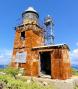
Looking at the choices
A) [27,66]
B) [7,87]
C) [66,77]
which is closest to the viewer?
[7,87]

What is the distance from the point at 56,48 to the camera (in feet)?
54.4

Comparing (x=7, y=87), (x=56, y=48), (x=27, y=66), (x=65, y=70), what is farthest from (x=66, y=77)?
(x=7, y=87)

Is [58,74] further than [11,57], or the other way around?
[11,57]

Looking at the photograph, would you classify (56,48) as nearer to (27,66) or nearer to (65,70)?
(65,70)

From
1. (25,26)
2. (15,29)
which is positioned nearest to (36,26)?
(25,26)

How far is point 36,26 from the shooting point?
2039 centimetres

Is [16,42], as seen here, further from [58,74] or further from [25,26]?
[58,74]

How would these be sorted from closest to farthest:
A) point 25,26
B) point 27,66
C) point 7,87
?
point 7,87 < point 27,66 < point 25,26

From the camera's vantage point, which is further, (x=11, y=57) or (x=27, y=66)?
(x=11, y=57)

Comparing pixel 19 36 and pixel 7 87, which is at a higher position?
pixel 19 36

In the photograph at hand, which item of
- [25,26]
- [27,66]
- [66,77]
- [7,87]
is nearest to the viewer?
[7,87]

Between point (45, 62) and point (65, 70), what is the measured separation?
16.9 feet

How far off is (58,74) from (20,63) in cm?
564

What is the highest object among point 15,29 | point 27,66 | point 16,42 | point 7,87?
point 15,29
